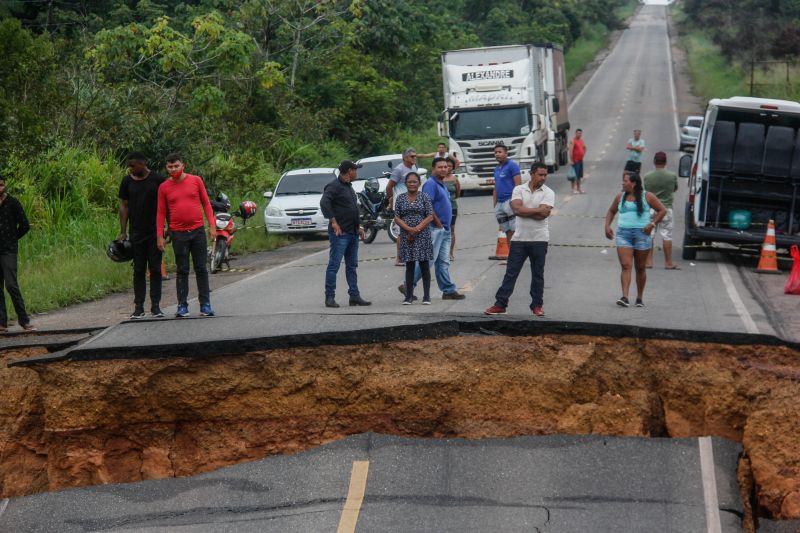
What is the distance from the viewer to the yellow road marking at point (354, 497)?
8219 millimetres

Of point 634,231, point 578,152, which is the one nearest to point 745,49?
point 578,152

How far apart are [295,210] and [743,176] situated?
9.23 metres

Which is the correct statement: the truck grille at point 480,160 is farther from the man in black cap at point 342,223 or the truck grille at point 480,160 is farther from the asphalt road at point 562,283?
the man in black cap at point 342,223

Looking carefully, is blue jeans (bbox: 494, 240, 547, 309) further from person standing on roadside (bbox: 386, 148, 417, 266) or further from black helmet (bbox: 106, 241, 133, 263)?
person standing on roadside (bbox: 386, 148, 417, 266)

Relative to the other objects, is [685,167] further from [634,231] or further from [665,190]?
[634,231]

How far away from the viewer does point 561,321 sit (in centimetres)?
978

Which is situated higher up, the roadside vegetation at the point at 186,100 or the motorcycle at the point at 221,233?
the roadside vegetation at the point at 186,100

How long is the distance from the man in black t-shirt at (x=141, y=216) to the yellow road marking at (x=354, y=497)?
139 inches

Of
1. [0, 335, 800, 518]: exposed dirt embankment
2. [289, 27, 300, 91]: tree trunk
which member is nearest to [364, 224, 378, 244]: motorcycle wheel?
[0, 335, 800, 518]: exposed dirt embankment

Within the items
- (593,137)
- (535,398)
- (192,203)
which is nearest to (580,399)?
(535,398)

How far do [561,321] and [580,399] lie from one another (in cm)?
73

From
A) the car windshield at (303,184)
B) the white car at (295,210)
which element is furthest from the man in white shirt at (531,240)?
the car windshield at (303,184)

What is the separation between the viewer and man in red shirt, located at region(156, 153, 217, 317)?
11.2 meters

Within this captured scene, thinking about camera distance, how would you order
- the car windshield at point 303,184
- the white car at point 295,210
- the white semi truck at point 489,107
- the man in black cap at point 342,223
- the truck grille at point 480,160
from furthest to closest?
the truck grille at point 480,160 → the white semi truck at point 489,107 → the car windshield at point 303,184 → the white car at point 295,210 → the man in black cap at point 342,223
